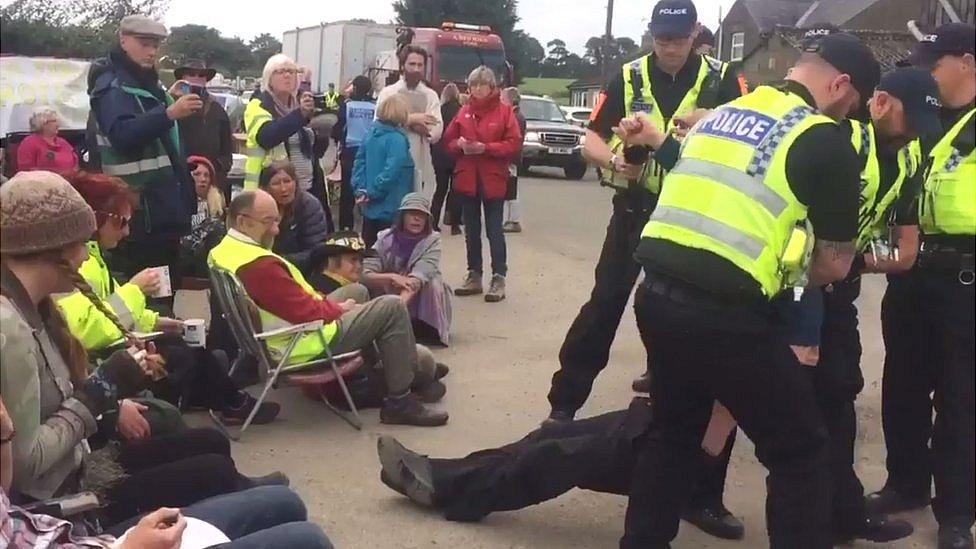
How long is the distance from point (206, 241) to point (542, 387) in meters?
2.25

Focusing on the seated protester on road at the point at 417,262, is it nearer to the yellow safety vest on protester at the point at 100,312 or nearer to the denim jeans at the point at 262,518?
the yellow safety vest on protester at the point at 100,312

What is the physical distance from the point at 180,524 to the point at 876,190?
8.62 feet

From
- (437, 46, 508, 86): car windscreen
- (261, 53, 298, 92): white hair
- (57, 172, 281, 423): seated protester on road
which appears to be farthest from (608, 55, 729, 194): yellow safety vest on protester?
(437, 46, 508, 86): car windscreen

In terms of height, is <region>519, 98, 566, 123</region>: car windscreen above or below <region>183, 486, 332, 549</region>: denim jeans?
above

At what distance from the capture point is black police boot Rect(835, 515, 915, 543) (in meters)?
4.40

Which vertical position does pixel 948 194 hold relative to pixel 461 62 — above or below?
below

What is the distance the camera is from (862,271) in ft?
13.8

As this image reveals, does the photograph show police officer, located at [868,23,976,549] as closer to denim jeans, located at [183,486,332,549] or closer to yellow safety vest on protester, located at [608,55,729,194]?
yellow safety vest on protester, located at [608,55,729,194]

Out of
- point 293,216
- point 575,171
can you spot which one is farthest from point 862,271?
point 575,171

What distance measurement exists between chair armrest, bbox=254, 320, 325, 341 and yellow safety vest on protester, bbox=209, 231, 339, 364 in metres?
0.04

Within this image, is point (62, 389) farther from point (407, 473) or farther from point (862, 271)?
point (862, 271)

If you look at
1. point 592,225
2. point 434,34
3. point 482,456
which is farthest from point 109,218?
point 434,34

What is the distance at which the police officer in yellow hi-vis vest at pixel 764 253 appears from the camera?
3.13 metres

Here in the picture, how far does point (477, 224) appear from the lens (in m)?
9.16
